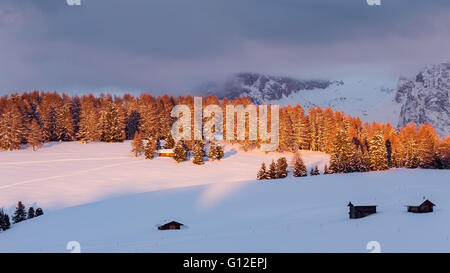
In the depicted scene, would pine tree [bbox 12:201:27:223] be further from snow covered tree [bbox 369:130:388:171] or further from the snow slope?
snow covered tree [bbox 369:130:388:171]

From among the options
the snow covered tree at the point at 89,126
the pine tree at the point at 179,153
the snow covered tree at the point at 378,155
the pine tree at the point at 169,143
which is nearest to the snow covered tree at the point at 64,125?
the snow covered tree at the point at 89,126

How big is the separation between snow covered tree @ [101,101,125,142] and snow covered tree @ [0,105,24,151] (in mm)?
20151

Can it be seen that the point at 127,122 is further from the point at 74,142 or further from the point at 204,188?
the point at 204,188

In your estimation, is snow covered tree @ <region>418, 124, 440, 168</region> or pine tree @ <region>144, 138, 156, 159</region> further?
pine tree @ <region>144, 138, 156, 159</region>

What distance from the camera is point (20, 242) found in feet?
134

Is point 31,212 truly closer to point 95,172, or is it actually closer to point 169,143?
→ point 95,172

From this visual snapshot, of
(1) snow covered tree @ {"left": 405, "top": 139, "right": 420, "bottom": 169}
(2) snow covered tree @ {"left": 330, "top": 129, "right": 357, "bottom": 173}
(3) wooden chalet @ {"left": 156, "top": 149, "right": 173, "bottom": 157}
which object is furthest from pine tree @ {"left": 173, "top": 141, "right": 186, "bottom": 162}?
(1) snow covered tree @ {"left": 405, "top": 139, "right": 420, "bottom": 169}

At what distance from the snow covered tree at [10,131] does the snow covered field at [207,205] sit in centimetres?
482

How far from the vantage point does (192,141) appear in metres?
98.9

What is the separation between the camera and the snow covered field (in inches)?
1201

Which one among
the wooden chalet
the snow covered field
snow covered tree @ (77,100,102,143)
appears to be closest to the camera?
the snow covered field

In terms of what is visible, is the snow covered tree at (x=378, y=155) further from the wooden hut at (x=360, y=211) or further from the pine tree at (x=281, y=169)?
the wooden hut at (x=360, y=211)

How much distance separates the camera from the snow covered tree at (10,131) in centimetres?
9838

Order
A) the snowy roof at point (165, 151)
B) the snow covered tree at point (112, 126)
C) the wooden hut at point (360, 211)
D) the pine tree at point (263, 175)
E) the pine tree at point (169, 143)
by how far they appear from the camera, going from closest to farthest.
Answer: the wooden hut at point (360, 211)
the pine tree at point (263, 175)
the snowy roof at point (165, 151)
the pine tree at point (169, 143)
the snow covered tree at point (112, 126)
